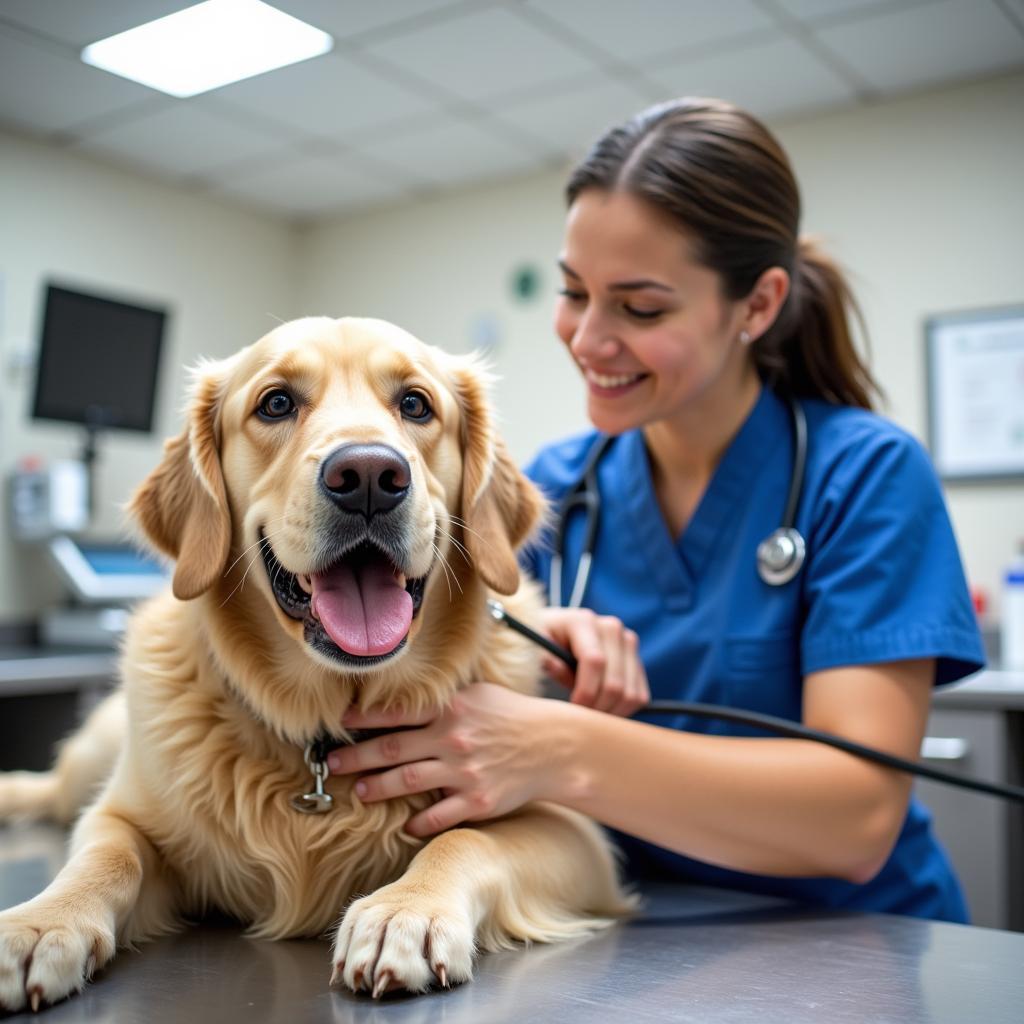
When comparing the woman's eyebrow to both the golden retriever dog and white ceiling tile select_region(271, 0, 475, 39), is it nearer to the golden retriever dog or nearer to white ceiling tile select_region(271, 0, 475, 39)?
the golden retriever dog

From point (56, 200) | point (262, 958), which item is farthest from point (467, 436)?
point (56, 200)

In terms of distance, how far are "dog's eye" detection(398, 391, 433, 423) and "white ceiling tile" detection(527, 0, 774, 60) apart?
7.13 ft

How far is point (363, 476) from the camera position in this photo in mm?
922

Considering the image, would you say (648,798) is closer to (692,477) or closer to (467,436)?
(467,436)

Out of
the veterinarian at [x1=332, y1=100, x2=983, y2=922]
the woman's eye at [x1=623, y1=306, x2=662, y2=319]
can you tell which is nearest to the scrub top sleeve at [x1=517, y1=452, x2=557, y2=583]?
the veterinarian at [x1=332, y1=100, x2=983, y2=922]

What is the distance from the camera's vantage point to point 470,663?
1.10 metres

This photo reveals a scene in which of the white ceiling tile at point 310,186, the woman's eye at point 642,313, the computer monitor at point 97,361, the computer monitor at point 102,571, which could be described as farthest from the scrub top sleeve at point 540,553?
the white ceiling tile at point 310,186

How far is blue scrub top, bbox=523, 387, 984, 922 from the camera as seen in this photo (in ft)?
4.05

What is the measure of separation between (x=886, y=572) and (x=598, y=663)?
0.36 m

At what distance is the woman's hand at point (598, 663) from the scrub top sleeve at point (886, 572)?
8.7 inches

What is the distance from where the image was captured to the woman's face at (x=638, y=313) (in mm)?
1376

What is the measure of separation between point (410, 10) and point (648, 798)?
2.50 metres

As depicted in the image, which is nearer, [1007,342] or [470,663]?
[470,663]

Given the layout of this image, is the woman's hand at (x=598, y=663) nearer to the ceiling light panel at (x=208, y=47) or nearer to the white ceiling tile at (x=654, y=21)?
the ceiling light panel at (x=208, y=47)
